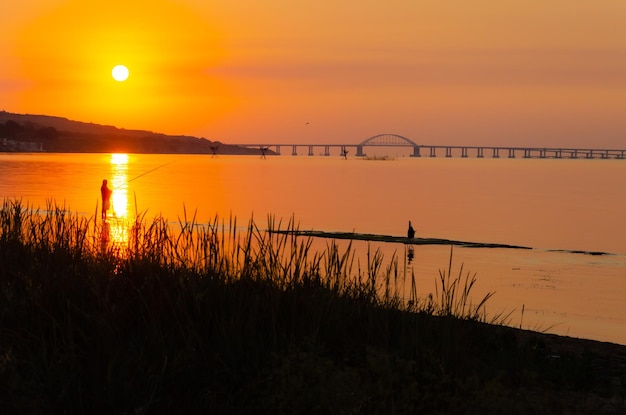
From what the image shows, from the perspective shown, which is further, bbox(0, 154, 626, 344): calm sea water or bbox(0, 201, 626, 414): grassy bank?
bbox(0, 154, 626, 344): calm sea water

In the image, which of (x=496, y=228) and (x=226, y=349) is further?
(x=496, y=228)

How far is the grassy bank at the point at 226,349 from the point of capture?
26.7 feet

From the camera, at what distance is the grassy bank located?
8148 mm

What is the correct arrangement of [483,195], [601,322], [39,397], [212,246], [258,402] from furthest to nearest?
1. [483,195]
2. [601,322]
3. [212,246]
4. [258,402]
5. [39,397]

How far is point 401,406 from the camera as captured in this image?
8.25 meters

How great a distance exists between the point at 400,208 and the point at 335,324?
79.7 m

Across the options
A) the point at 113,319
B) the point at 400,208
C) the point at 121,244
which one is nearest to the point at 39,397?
the point at 113,319

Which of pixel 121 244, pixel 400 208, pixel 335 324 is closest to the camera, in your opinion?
pixel 335 324

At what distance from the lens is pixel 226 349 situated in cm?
905

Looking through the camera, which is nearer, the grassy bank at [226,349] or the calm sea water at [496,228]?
the grassy bank at [226,349]

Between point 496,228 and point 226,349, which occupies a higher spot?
point 226,349

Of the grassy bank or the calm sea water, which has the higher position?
the grassy bank

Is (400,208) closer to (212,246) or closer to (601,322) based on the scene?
(601,322)

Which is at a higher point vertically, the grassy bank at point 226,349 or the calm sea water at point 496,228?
the grassy bank at point 226,349
